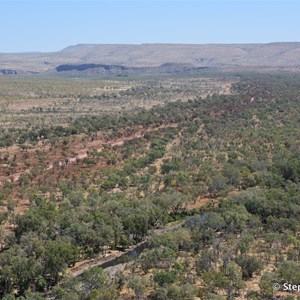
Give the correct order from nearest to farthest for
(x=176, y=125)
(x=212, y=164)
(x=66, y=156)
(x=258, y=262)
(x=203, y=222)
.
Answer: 1. (x=258, y=262)
2. (x=203, y=222)
3. (x=212, y=164)
4. (x=66, y=156)
5. (x=176, y=125)

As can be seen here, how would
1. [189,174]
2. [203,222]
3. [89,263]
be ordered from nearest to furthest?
[89,263] → [203,222] → [189,174]

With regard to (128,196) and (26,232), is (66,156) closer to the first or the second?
(128,196)

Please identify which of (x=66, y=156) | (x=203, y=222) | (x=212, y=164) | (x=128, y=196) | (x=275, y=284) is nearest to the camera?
(x=275, y=284)

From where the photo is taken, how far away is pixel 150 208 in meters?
38.7

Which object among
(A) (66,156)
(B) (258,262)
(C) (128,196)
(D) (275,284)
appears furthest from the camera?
(A) (66,156)

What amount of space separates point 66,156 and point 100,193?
1666cm

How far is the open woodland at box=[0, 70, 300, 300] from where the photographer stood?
1105 inches

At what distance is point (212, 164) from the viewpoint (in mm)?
57250

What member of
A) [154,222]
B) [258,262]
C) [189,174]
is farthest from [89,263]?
[189,174]

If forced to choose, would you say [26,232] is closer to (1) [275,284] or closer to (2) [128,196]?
(2) [128,196]

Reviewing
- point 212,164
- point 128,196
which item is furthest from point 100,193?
point 212,164

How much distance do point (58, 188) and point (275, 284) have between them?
26322 mm

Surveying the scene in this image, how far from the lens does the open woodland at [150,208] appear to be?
28062mm

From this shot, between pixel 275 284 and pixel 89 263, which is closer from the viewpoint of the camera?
pixel 275 284
